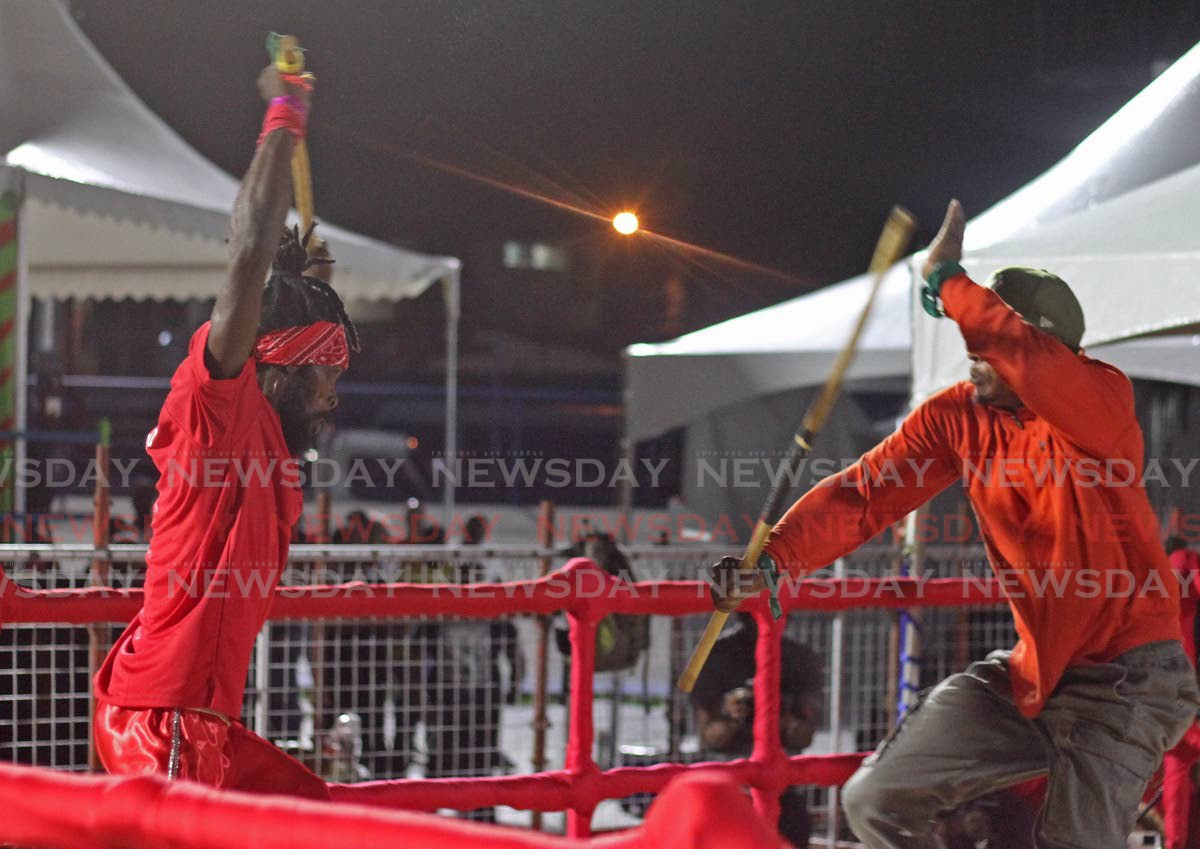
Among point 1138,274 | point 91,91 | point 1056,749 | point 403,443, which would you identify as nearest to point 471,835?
point 1056,749

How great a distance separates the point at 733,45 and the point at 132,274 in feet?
14.9

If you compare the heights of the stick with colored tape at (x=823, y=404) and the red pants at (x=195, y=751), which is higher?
the stick with colored tape at (x=823, y=404)

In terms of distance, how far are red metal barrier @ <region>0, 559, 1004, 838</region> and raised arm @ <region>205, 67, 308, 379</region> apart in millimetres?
Result: 1202

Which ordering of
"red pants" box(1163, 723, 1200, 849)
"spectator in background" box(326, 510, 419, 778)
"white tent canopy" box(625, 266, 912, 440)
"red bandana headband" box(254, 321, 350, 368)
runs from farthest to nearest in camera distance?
"white tent canopy" box(625, 266, 912, 440) → "spectator in background" box(326, 510, 419, 778) → "red pants" box(1163, 723, 1200, 849) → "red bandana headband" box(254, 321, 350, 368)

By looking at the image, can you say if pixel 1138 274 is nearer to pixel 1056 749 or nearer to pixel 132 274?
pixel 1056 749

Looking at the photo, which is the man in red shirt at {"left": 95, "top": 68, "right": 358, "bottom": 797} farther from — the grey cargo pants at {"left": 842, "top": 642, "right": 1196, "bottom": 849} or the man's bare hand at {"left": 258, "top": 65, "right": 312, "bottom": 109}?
the grey cargo pants at {"left": 842, "top": 642, "right": 1196, "bottom": 849}

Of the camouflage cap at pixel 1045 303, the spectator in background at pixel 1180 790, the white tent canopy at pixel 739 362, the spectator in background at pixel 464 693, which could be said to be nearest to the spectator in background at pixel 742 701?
the spectator in background at pixel 464 693

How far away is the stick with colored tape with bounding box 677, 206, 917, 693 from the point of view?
2.79 metres

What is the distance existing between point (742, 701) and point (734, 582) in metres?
1.86

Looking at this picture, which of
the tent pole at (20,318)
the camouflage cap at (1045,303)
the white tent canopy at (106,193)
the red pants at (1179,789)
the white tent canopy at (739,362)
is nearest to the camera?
the camouflage cap at (1045,303)

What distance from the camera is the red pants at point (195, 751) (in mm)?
2314

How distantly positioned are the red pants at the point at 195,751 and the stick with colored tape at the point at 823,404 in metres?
1.03

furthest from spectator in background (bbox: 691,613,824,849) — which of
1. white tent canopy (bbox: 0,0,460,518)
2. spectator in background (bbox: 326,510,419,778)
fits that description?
white tent canopy (bbox: 0,0,460,518)

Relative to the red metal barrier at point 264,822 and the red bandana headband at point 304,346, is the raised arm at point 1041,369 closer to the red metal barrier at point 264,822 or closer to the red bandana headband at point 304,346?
the red bandana headband at point 304,346
